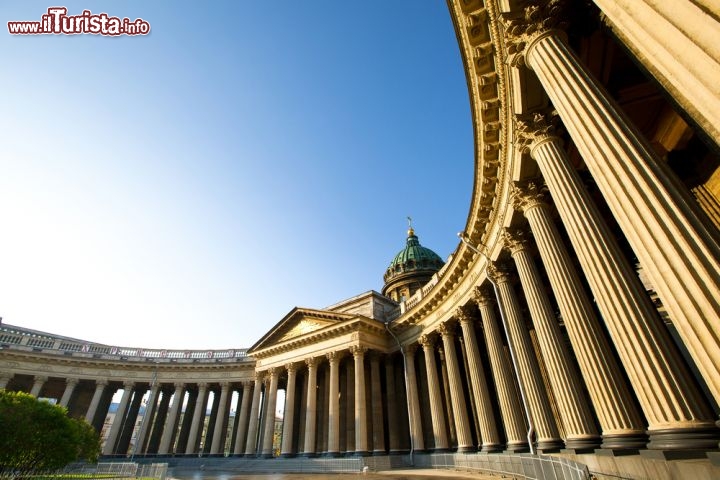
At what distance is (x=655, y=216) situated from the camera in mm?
4809

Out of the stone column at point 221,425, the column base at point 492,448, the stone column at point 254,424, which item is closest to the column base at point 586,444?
the column base at point 492,448

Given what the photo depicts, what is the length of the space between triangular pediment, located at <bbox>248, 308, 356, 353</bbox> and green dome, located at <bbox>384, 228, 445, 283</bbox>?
19.3 metres

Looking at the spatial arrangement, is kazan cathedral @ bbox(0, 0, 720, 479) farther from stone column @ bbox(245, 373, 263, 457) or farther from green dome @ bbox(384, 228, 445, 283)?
green dome @ bbox(384, 228, 445, 283)

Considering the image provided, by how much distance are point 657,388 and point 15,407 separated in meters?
22.3

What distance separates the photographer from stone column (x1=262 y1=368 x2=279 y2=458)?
92.8 feet

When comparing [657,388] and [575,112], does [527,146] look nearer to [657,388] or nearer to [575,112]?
[575,112]

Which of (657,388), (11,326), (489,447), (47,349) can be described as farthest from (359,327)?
(11,326)

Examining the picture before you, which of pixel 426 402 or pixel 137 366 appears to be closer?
pixel 426 402

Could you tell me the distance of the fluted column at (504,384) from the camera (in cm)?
1413

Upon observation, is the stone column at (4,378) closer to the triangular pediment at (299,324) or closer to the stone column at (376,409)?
the triangular pediment at (299,324)

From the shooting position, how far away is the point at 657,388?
5961 millimetres

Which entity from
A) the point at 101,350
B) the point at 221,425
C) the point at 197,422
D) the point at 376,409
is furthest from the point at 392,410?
the point at 101,350

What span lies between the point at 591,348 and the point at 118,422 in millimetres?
42248

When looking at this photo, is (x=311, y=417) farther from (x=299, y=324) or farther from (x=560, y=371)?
(x=560, y=371)
